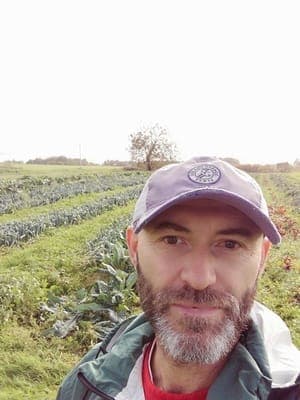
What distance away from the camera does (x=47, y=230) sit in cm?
1247

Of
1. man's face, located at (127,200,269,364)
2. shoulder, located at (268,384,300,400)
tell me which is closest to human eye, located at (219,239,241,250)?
man's face, located at (127,200,269,364)

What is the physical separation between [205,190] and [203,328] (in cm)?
43

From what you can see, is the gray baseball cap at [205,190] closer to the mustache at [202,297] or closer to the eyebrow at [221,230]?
the eyebrow at [221,230]

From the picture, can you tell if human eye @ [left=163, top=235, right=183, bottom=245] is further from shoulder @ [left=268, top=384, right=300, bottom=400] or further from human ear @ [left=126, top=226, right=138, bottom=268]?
shoulder @ [left=268, top=384, right=300, bottom=400]

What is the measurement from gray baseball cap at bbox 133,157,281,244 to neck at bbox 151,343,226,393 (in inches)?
18.4

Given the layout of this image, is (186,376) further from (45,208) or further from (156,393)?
(45,208)

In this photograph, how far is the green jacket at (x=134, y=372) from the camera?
4.85 feet

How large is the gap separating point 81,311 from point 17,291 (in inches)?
45.3

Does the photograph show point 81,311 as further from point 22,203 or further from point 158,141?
point 158,141

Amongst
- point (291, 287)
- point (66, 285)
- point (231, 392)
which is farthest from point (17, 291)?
point (231, 392)

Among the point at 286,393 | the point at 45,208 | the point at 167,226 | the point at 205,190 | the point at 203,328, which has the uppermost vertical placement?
the point at 205,190

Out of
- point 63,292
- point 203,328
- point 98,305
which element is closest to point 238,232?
point 203,328

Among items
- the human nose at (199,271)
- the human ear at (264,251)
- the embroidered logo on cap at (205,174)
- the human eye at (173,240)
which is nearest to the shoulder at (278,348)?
the human ear at (264,251)

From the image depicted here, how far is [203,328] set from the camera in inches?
62.7
